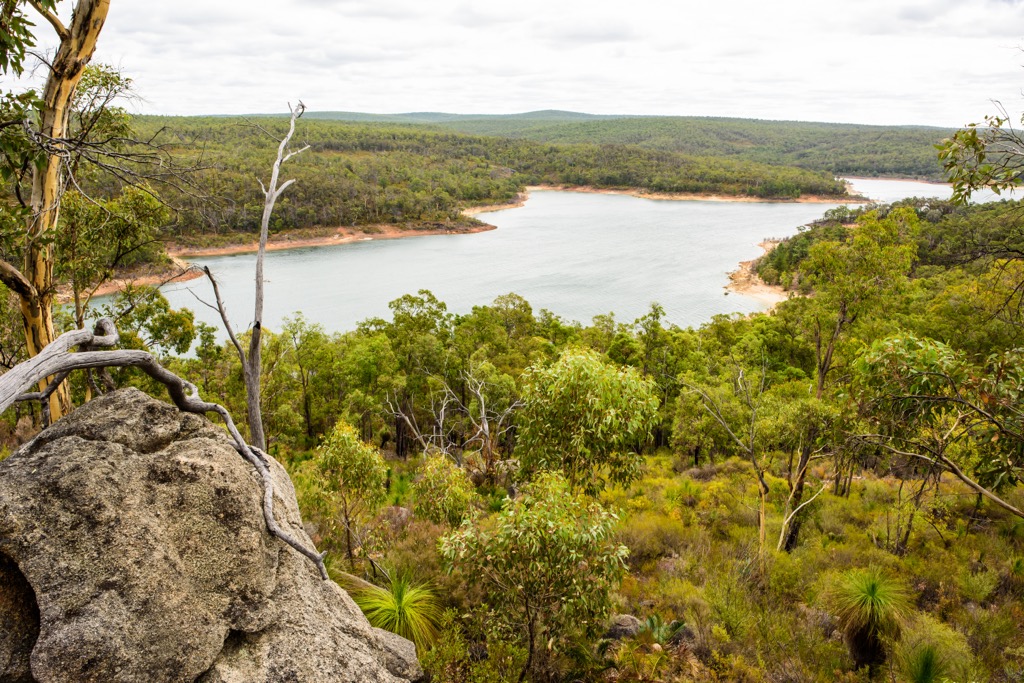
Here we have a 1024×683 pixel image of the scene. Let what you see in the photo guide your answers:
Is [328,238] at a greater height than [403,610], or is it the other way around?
[328,238]

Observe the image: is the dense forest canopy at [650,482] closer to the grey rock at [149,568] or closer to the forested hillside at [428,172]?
the grey rock at [149,568]

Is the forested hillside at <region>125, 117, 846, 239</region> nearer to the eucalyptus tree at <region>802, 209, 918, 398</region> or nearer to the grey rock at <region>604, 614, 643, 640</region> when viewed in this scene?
the eucalyptus tree at <region>802, 209, 918, 398</region>

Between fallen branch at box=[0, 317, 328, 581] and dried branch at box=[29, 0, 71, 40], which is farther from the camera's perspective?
dried branch at box=[29, 0, 71, 40]

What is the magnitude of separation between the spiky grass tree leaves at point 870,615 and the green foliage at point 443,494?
497cm

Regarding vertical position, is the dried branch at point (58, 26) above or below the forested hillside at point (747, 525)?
above

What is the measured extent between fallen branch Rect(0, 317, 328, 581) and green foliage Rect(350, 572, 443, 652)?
7.47ft

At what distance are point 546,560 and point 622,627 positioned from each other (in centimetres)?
268

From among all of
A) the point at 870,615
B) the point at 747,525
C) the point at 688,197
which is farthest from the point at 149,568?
the point at 688,197

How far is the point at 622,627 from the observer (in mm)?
6941

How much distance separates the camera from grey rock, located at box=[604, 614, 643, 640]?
6844 mm

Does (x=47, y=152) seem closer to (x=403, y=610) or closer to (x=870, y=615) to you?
Answer: (x=403, y=610)

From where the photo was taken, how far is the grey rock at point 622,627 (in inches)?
269

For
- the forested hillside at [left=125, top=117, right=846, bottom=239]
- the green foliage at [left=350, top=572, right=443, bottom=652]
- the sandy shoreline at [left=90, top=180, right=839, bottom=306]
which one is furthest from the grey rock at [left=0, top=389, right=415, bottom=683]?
the forested hillside at [left=125, top=117, right=846, bottom=239]

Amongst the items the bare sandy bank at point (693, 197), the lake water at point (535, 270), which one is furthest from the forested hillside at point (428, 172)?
the lake water at point (535, 270)
